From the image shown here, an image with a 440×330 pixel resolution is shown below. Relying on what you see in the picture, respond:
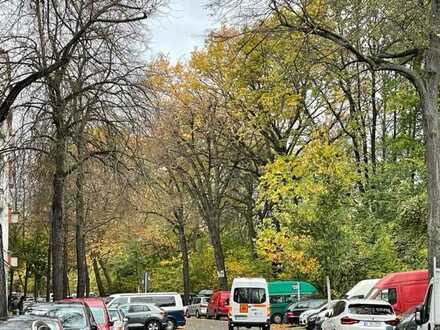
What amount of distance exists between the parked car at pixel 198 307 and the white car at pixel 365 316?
32724 mm

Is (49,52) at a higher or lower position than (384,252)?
higher

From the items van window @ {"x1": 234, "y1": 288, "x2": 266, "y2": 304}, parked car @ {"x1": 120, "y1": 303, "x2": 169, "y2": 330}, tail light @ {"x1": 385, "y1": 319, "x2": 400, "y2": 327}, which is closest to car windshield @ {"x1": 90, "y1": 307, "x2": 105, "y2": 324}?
tail light @ {"x1": 385, "y1": 319, "x2": 400, "y2": 327}

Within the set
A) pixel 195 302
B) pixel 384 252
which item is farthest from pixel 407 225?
pixel 195 302

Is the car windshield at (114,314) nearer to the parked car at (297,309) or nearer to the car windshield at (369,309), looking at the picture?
the car windshield at (369,309)

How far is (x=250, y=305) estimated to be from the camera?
104 ft

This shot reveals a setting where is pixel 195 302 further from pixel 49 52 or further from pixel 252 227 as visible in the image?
pixel 49 52

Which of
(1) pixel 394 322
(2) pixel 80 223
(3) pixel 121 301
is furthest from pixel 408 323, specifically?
(3) pixel 121 301

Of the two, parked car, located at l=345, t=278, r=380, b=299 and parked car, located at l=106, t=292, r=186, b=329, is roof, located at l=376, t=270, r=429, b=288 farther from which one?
parked car, located at l=106, t=292, r=186, b=329

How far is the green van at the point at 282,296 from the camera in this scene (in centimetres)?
4488

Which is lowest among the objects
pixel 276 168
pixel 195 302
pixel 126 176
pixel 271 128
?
pixel 195 302

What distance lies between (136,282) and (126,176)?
149 ft

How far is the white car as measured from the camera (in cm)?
2022

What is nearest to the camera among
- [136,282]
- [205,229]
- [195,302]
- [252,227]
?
[252,227]

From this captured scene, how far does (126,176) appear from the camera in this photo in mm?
24047
